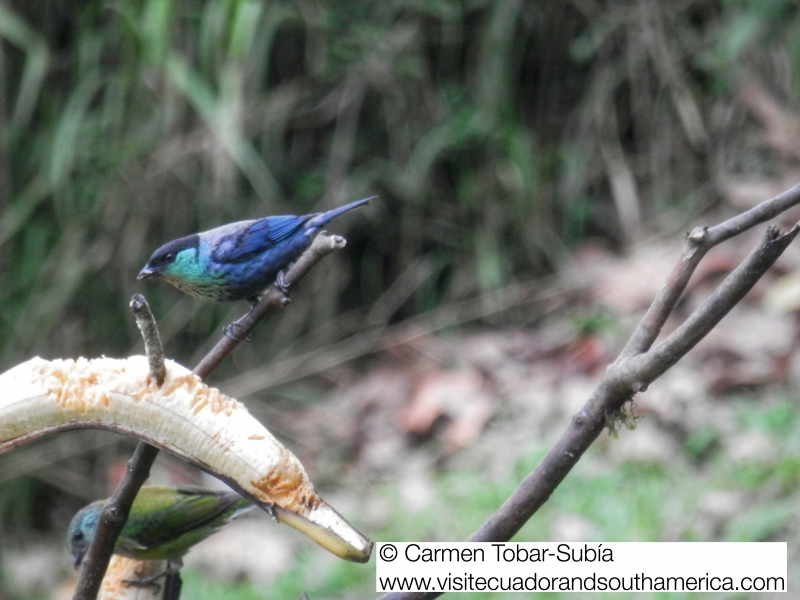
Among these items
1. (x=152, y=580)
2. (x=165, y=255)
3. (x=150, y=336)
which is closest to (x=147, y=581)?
(x=152, y=580)

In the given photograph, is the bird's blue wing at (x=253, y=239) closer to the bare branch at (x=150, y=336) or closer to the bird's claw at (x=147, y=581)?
the bird's claw at (x=147, y=581)

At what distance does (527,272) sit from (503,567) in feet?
12.2

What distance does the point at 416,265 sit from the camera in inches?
181

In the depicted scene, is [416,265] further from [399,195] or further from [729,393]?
[729,393]

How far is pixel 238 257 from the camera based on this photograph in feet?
6.69

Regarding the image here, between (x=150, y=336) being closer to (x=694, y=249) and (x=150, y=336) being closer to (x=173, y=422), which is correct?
(x=173, y=422)

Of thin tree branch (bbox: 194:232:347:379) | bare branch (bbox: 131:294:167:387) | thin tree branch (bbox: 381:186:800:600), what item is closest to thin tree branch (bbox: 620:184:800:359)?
thin tree branch (bbox: 381:186:800:600)

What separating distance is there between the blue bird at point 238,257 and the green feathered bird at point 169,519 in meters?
0.56

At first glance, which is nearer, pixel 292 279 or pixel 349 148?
pixel 292 279

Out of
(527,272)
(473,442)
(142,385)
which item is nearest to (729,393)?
(473,442)

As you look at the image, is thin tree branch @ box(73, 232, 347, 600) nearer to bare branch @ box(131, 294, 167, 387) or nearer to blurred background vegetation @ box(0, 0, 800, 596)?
bare branch @ box(131, 294, 167, 387)

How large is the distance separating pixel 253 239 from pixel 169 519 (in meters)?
0.73

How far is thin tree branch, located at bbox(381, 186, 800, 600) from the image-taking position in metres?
0.96

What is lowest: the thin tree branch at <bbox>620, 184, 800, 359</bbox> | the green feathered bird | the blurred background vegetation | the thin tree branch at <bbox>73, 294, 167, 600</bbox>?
the thin tree branch at <bbox>73, 294, 167, 600</bbox>
